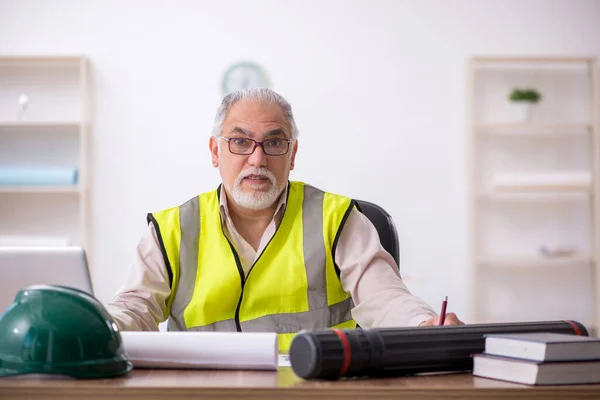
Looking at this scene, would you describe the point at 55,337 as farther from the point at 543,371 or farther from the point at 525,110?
the point at 525,110

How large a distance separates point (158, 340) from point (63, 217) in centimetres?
413

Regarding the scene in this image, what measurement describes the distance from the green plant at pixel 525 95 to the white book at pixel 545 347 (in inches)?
167

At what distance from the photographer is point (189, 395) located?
1118mm

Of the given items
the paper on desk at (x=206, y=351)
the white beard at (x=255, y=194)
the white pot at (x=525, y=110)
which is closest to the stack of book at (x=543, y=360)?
the paper on desk at (x=206, y=351)

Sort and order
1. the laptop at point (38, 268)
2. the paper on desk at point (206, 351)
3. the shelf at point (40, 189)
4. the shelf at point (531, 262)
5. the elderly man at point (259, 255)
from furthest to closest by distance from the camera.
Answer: the shelf at point (531, 262) < the shelf at point (40, 189) < the elderly man at point (259, 255) < the laptop at point (38, 268) < the paper on desk at point (206, 351)

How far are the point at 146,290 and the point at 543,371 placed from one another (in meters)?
1.28

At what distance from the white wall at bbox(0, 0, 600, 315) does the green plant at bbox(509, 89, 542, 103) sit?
0.32 m

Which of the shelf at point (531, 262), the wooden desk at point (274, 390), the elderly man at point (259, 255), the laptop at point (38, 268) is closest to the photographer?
the wooden desk at point (274, 390)

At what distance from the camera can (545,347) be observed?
1177 millimetres

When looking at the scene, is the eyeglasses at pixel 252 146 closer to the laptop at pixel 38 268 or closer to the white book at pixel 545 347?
the laptop at pixel 38 268

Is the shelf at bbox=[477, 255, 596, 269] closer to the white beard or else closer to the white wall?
the white wall

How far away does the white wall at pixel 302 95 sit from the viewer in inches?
209

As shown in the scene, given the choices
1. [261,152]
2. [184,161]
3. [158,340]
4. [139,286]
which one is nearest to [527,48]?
[184,161]

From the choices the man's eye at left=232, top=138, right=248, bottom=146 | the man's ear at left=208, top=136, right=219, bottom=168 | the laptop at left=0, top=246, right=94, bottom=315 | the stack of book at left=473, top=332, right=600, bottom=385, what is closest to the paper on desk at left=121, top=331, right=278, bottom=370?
the stack of book at left=473, top=332, right=600, bottom=385
